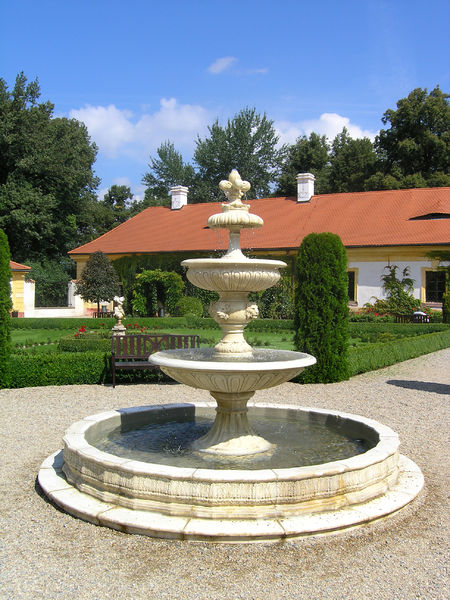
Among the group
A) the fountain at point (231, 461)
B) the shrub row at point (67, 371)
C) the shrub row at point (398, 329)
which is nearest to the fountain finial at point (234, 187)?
the fountain at point (231, 461)

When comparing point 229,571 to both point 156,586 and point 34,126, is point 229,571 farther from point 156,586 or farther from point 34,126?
point 34,126

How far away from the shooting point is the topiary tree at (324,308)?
11453 mm

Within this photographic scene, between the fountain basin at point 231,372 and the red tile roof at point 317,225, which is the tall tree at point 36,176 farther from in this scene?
the fountain basin at point 231,372

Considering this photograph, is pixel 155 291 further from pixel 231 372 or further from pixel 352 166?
pixel 231 372

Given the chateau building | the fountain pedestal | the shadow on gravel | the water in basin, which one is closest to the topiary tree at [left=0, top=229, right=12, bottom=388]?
the water in basin

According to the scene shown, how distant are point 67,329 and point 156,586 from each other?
20262 millimetres

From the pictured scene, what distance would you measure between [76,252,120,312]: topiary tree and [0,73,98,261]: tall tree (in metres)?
11.2

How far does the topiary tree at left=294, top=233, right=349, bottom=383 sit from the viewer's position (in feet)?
37.6

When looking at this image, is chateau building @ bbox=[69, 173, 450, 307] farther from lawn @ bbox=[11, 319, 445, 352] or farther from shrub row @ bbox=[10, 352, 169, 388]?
shrub row @ bbox=[10, 352, 169, 388]

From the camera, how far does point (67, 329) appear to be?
75.6ft

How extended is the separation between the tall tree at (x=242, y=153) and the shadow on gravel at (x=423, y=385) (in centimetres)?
3812

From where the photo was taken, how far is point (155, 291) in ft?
96.1

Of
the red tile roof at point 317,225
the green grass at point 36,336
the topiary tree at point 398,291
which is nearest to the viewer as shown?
the green grass at point 36,336

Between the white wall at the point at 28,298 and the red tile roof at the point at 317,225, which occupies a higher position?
the red tile roof at the point at 317,225
